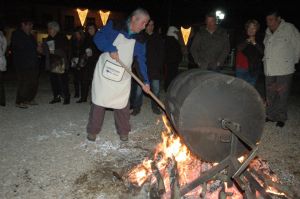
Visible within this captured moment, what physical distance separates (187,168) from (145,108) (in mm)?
3971

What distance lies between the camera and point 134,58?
507 cm

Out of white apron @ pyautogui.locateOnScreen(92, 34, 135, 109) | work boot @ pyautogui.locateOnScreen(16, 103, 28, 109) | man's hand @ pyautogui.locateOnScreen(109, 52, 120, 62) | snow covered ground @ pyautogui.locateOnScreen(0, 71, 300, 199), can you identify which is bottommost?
snow covered ground @ pyautogui.locateOnScreen(0, 71, 300, 199)

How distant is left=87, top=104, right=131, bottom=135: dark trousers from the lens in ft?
16.6

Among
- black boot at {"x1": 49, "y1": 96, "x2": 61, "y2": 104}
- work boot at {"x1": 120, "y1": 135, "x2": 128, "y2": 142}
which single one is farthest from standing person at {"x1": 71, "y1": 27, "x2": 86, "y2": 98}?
work boot at {"x1": 120, "y1": 135, "x2": 128, "y2": 142}

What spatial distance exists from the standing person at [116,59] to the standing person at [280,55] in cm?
282

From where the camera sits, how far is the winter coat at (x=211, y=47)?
5871mm

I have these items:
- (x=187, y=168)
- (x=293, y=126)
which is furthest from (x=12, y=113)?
(x=293, y=126)

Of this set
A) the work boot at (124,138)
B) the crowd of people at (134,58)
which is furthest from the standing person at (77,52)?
the work boot at (124,138)

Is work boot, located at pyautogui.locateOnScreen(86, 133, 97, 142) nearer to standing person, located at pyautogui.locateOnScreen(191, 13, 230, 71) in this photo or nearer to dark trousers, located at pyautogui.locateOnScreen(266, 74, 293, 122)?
standing person, located at pyautogui.locateOnScreen(191, 13, 230, 71)

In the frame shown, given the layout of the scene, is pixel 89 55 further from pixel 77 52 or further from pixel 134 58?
pixel 134 58

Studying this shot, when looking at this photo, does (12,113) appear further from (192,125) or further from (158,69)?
(192,125)

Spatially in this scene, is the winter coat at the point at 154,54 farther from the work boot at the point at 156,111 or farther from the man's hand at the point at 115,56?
the man's hand at the point at 115,56

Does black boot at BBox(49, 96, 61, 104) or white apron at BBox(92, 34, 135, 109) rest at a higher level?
white apron at BBox(92, 34, 135, 109)

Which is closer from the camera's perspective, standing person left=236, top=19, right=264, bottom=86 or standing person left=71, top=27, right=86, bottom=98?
standing person left=236, top=19, right=264, bottom=86
